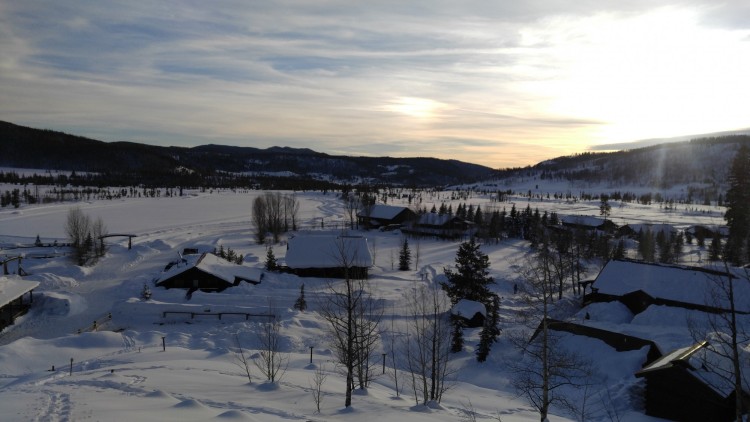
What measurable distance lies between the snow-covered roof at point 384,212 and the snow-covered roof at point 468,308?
50.9 metres

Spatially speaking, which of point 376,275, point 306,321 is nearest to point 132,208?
point 376,275

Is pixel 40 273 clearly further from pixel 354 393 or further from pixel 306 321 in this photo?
pixel 354 393

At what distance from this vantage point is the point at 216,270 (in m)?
34.4

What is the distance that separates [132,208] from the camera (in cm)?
9850

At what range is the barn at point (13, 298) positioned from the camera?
2592 centimetres

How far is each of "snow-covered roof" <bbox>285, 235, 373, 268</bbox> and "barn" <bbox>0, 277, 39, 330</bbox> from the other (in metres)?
18.8

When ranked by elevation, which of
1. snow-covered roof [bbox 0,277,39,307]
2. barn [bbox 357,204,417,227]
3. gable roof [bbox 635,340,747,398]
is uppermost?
barn [bbox 357,204,417,227]

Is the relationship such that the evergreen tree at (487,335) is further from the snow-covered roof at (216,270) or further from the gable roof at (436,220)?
the gable roof at (436,220)

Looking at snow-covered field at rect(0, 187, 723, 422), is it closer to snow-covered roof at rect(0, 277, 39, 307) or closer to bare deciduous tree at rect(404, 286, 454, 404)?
bare deciduous tree at rect(404, 286, 454, 404)

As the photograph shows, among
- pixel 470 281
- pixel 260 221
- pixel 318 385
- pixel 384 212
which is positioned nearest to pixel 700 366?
pixel 470 281

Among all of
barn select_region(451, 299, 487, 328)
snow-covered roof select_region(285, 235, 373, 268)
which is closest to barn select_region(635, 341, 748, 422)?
barn select_region(451, 299, 487, 328)

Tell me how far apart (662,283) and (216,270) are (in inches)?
1250

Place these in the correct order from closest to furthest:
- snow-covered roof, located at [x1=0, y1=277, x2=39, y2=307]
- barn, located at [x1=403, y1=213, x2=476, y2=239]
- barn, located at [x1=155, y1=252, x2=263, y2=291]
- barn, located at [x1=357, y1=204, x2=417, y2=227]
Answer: snow-covered roof, located at [x1=0, y1=277, x2=39, y2=307], barn, located at [x1=155, y1=252, x2=263, y2=291], barn, located at [x1=403, y1=213, x2=476, y2=239], barn, located at [x1=357, y1=204, x2=417, y2=227]

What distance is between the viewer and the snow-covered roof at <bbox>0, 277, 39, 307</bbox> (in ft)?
83.3
